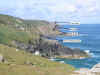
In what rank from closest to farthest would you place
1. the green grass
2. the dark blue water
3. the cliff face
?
the dark blue water → the green grass → the cliff face

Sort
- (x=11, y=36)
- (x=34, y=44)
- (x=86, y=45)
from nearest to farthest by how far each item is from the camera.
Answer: (x=34, y=44)
(x=11, y=36)
(x=86, y=45)

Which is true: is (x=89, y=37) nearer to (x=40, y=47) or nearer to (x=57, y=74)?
(x=40, y=47)

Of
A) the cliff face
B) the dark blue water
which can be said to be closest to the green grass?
the cliff face

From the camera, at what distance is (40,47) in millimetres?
122938

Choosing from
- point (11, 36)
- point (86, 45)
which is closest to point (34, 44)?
point (11, 36)

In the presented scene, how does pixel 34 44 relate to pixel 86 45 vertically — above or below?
above

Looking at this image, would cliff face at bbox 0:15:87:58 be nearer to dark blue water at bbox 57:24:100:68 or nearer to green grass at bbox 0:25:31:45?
green grass at bbox 0:25:31:45

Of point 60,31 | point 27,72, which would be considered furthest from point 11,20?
point 27,72

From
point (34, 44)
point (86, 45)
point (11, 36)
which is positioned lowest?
point (86, 45)

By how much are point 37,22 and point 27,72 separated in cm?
11801

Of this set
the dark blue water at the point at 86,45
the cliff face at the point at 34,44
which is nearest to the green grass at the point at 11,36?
the cliff face at the point at 34,44

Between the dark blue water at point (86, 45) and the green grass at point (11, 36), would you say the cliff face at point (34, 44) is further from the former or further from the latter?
the dark blue water at point (86, 45)

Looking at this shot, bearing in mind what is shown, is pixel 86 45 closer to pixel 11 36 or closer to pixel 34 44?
pixel 34 44

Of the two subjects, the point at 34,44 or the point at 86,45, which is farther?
the point at 86,45
